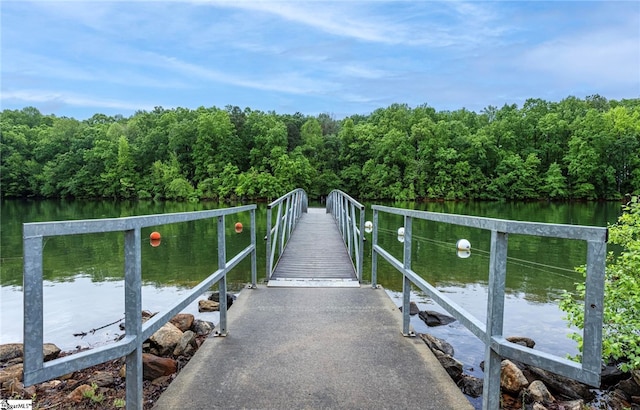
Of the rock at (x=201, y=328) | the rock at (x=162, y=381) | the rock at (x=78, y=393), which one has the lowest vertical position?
the rock at (x=201, y=328)

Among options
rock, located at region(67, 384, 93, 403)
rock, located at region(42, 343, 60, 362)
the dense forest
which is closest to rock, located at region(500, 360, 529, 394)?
rock, located at region(67, 384, 93, 403)

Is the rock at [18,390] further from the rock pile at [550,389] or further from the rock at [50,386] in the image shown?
the rock pile at [550,389]

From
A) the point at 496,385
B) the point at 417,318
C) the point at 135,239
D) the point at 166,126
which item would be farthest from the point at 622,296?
the point at 166,126

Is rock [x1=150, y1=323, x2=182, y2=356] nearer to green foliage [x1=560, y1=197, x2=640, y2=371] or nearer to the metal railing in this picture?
the metal railing

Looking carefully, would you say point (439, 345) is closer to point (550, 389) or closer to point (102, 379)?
point (550, 389)

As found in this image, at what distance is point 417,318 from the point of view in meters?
7.35

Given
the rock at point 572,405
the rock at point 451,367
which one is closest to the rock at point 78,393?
the rock at point 451,367

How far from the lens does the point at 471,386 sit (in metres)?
4.47

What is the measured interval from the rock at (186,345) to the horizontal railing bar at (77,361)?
3101 mm

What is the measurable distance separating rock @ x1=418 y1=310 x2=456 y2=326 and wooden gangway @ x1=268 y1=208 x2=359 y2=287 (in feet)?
5.49

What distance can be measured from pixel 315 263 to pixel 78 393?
3945mm

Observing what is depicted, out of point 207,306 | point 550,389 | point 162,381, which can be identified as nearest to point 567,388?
point 550,389

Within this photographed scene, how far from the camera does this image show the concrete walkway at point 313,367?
7.92 ft

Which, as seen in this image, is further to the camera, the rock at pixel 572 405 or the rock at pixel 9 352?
the rock at pixel 9 352
